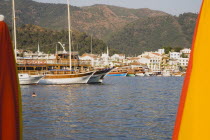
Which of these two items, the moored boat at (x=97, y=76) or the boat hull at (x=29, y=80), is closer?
the boat hull at (x=29, y=80)

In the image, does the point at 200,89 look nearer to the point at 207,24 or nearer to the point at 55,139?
the point at 207,24

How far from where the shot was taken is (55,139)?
608 inches

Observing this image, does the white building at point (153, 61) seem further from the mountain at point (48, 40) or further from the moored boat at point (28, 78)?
the moored boat at point (28, 78)

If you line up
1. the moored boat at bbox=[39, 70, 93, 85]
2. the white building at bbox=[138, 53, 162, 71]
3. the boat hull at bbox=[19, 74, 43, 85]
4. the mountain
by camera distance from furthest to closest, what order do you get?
1. the mountain
2. the white building at bbox=[138, 53, 162, 71]
3. the boat hull at bbox=[19, 74, 43, 85]
4. the moored boat at bbox=[39, 70, 93, 85]

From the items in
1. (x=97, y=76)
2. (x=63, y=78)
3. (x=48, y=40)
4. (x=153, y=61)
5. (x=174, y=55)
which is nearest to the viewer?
(x=63, y=78)

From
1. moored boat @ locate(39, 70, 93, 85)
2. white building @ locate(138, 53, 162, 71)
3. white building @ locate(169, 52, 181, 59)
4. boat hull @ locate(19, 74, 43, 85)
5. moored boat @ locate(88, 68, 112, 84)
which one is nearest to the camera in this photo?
moored boat @ locate(39, 70, 93, 85)

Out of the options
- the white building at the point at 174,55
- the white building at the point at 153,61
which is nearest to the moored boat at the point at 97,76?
the white building at the point at 153,61

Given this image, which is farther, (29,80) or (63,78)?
(29,80)

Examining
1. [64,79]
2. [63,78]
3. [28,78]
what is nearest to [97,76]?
[64,79]

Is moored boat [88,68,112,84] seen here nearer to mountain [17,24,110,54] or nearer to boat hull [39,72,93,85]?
boat hull [39,72,93,85]

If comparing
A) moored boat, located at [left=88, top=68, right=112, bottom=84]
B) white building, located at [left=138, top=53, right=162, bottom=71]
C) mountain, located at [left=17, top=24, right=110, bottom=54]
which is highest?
moored boat, located at [left=88, top=68, right=112, bottom=84]

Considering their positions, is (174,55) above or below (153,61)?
above

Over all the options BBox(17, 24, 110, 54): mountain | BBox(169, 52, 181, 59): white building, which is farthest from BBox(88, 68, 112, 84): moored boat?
BBox(169, 52, 181, 59): white building

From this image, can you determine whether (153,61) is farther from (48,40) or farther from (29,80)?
(29,80)
